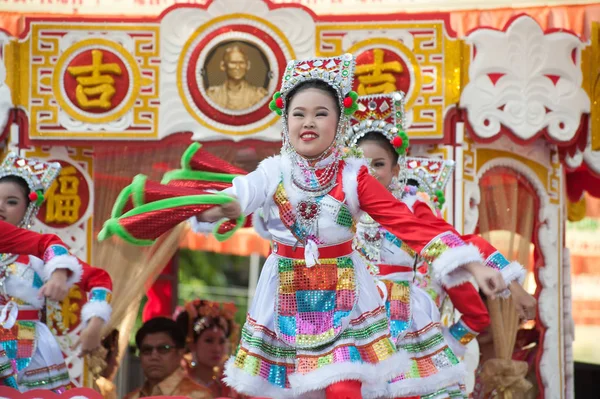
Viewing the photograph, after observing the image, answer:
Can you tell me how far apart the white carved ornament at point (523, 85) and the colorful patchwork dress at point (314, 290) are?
138 inches

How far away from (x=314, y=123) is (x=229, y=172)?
1.22 ft

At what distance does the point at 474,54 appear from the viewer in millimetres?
7824

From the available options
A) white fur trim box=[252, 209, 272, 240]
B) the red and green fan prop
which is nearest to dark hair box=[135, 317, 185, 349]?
white fur trim box=[252, 209, 272, 240]

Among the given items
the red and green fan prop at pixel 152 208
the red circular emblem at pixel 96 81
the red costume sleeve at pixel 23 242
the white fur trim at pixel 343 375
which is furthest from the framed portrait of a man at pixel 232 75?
the white fur trim at pixel 343 375

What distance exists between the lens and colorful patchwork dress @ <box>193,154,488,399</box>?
4.21 meters

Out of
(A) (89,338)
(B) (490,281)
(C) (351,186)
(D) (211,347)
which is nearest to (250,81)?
(D) (211,347)

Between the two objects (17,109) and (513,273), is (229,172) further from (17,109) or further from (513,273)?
(17,109)

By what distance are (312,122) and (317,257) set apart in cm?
51

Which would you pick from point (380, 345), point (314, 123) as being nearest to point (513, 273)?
point (380, 345)

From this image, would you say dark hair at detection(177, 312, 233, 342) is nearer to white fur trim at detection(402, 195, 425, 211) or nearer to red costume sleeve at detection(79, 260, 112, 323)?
red costume sleeve at detection(79, 260, 112, 323)

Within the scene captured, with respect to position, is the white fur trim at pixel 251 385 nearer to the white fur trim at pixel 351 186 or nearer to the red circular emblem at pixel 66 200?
the white fur trim at pixel 351 186

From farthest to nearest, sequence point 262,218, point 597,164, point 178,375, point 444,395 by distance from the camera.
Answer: point 597,164, point 178,375, point 444,395, point 262,218

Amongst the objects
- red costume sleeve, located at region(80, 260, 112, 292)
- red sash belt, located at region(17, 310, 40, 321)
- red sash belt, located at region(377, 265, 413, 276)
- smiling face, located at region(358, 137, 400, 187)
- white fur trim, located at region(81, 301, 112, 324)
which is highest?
smiling face, located at region(358, 137, 400, 187)

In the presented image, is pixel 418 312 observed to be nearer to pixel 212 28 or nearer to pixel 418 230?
pixel 418 230
